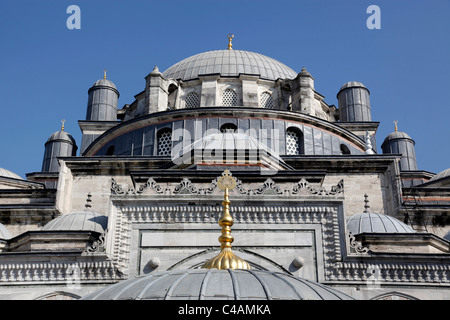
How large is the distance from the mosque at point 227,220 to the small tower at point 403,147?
7.25 m

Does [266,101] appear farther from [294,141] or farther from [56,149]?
[56,149]

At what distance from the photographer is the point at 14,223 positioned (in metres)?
21.0

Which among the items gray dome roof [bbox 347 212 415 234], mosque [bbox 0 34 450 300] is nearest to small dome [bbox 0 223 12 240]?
mosque [bbox 0 34 450 300]

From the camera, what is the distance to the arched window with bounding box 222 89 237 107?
2748cm

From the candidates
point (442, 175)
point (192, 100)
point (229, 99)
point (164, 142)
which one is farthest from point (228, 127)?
point (442, 175)

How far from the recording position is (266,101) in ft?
91.2

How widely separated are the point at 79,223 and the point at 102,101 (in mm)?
13899

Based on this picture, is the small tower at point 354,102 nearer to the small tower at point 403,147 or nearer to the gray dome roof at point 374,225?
the small tower at point 403,147

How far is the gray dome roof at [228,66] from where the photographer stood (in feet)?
96.4

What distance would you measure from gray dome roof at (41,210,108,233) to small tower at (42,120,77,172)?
14048 mm

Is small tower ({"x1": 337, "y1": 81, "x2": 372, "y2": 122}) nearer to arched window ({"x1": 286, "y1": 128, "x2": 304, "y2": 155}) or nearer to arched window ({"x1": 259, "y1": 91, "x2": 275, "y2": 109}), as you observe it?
arched window ({"x1": 259, "y1": 91, "x2": 275, "y2": 109})

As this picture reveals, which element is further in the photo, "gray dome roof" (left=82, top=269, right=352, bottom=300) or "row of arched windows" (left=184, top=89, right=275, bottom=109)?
"row of arched windows" (left=184, top=89, right=275, bottom=109)
